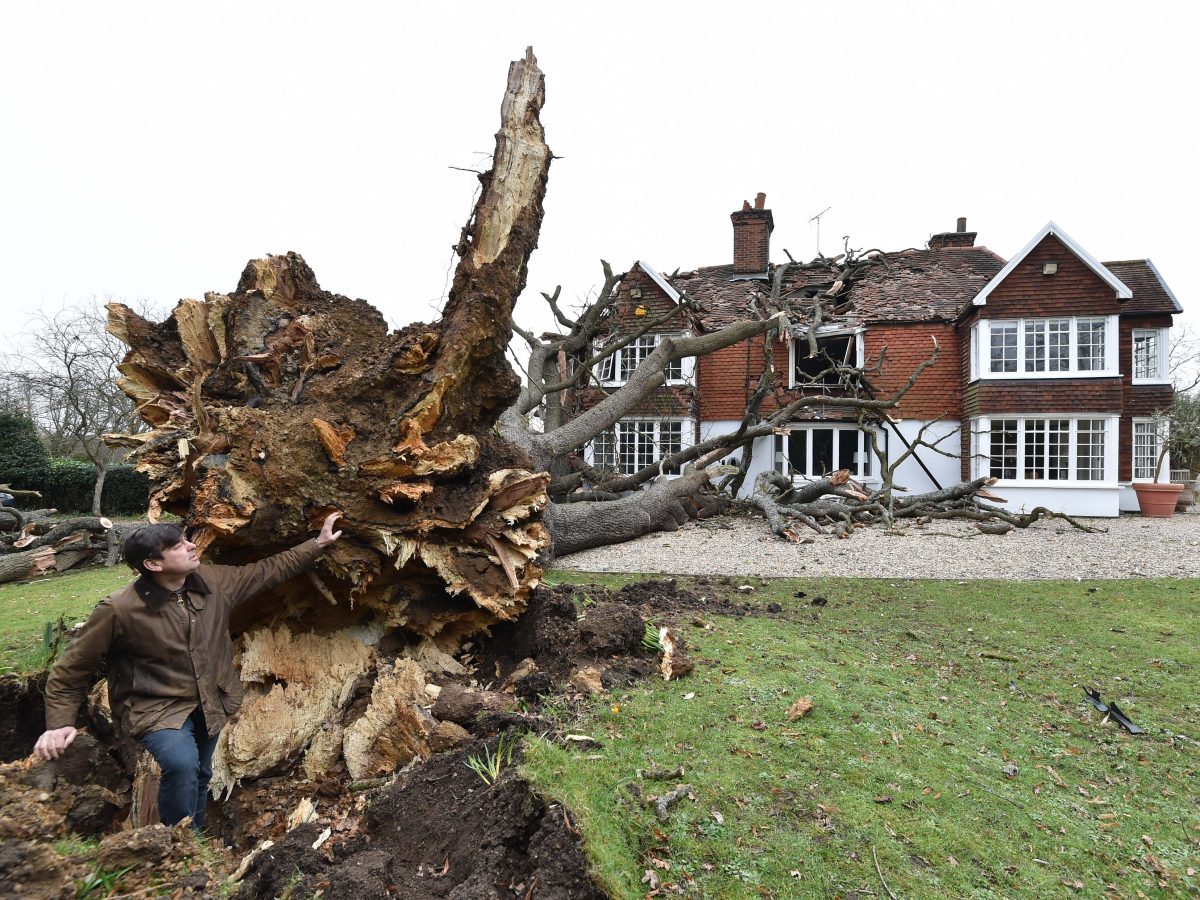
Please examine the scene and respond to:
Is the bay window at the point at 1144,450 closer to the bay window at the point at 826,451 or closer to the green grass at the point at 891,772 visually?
the bay window at the point at 826,451

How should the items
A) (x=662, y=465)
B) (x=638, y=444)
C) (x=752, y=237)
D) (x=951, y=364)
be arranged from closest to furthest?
(x=662, y=465) < (x=951, y=364) < (x=638, y=444) < (x=752, y=237)

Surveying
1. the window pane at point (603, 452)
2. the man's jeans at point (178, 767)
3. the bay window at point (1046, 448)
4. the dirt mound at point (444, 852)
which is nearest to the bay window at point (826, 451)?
the bay window at point (1046, 448)

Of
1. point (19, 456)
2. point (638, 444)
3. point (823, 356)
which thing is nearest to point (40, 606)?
point (638, 444)

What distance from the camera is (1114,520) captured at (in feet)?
50.1

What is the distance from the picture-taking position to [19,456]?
61.5 feet

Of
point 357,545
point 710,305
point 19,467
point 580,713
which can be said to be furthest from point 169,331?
point 19,467

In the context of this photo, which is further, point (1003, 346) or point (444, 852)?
point (1003, 346)

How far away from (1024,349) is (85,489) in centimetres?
2756

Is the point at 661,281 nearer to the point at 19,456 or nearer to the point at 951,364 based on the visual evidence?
the point at 951,364

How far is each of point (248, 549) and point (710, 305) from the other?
18869mm

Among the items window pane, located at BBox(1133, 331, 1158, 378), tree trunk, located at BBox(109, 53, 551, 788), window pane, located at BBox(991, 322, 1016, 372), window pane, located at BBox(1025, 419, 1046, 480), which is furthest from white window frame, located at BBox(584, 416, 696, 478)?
tree trunk, located at BBox(109, 53, 551, 788)

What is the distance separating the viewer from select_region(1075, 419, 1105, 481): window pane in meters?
16.4

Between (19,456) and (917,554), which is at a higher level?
(19,456)

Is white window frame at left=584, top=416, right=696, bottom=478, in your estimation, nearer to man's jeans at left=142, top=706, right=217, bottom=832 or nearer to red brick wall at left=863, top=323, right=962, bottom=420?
red brick wall at left=863, top=323, right=962, bottom=420
